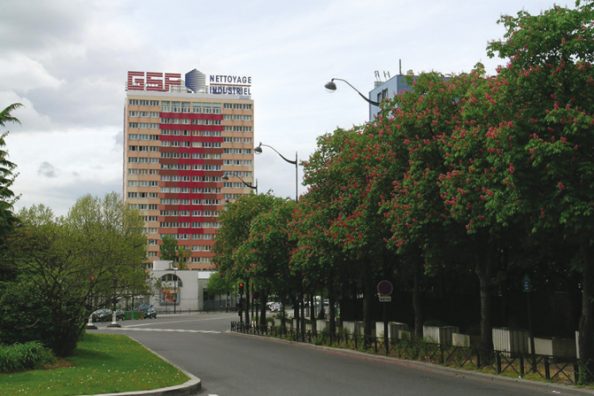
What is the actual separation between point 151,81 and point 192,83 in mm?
9032

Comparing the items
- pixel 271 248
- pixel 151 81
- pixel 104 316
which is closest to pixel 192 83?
pixel 151 81

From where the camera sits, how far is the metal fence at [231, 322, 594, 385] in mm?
17422

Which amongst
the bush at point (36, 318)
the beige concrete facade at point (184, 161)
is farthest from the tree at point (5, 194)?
the beige concrete facade at point (184, 161)

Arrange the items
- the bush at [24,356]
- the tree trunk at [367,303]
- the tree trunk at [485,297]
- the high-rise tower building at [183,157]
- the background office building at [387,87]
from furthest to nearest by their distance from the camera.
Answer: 1. the high-rise tower building at [183,157]
2. the background office building at [387,87]
3. the tree trunk at [367,303]
4. the tree trunk at [485,297]
5. the bush at [24,356]

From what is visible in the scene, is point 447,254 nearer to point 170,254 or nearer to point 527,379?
point 527,379

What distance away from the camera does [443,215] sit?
68.5ft

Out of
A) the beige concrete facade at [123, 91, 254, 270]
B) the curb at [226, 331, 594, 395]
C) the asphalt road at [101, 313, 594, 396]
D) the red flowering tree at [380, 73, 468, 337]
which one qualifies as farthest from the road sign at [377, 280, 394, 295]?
the beige concrete facade at [123, 91, 254, 270]

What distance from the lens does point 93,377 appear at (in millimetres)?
16734

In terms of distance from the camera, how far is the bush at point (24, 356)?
60.1ft

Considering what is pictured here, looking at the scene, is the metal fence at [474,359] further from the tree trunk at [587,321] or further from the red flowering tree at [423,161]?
the red flowering tree at [423,161]

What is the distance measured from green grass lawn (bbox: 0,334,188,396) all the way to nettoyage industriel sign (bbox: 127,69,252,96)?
133 meters

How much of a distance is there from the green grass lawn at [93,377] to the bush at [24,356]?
469 millimetres

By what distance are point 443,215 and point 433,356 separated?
17.6 feet

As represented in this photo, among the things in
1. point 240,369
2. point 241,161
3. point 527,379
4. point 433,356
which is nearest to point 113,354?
point 240,369
